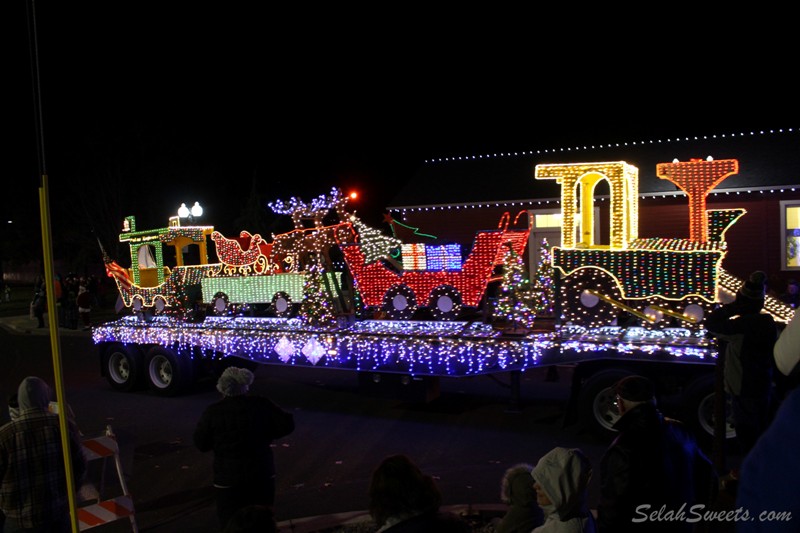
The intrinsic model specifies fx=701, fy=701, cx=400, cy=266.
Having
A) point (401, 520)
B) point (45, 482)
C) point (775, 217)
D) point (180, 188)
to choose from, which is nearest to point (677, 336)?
point (401, 520)

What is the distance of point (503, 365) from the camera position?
8.53 metres

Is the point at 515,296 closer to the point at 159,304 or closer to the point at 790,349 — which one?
the point at 159,304

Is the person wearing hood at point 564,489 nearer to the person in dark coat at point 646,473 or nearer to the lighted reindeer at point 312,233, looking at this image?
the person in dark coat at point 646,473

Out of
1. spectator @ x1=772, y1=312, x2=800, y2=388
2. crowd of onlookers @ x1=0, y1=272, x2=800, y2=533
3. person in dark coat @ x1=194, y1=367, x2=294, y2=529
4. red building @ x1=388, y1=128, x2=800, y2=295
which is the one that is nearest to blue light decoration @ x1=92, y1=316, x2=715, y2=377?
crowd of onlookers @ x1=0, y1=272, x2=800, y2=533

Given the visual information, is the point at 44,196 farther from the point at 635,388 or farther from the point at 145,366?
the point at 145,366

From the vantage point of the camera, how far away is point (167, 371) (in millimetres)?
11758

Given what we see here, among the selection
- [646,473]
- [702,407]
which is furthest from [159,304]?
[646,473]

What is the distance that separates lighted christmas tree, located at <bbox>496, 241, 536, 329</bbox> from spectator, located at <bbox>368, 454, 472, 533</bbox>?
242 inches

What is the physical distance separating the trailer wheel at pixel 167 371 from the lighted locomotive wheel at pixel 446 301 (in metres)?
4.35

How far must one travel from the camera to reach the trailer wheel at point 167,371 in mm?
11469

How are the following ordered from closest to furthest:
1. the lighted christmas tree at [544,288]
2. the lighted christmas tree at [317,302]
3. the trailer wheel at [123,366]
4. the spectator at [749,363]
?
the spectator at [749,363], the lighted christmas tree at [544,288], the lighted christmas tree at [317,302], the trailer wheel at [123,366]

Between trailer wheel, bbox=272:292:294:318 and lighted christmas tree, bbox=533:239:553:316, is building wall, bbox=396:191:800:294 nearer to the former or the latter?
lighted christmas tree, bbox=533:239:553:316

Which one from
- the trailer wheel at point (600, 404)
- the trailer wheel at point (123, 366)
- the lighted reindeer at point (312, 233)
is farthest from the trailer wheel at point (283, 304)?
the trailer wheel at point (600, 404)

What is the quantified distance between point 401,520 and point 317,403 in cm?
789
